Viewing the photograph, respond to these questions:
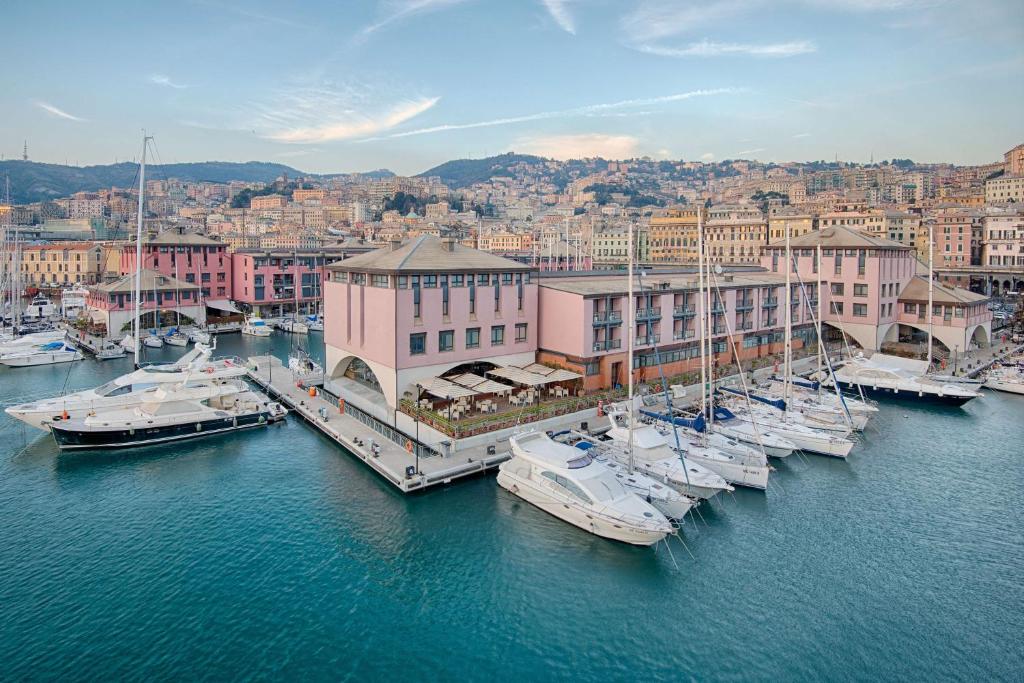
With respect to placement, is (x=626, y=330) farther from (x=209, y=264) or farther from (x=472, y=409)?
(x=209, y=264)

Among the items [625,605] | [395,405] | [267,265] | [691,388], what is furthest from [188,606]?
[267,265]

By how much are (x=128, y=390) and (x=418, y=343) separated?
16.6 meters

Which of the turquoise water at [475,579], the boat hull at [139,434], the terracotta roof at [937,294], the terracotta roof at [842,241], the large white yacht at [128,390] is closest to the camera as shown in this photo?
the turquoise water at [475,579]

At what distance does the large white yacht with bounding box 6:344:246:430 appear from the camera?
31.3 meters

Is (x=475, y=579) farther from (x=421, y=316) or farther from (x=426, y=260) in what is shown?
(x=426, y=260)

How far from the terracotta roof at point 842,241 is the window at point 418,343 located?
34.1 m

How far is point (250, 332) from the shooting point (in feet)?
218

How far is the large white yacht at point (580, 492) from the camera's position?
70.8 feet

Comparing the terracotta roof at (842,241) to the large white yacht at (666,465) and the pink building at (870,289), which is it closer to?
the pink building at (870,289)

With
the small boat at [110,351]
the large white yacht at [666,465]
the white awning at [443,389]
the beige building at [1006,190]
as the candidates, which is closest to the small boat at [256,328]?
the small boat at [110,351]

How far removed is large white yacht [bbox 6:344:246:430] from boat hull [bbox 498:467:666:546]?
1862 centimetres

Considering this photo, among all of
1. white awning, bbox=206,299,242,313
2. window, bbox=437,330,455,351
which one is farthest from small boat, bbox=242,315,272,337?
window, bbox=437,330,455,351

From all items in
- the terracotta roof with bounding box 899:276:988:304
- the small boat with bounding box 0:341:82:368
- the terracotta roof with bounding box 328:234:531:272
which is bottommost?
the small boat with bounding box 0:341:82:368

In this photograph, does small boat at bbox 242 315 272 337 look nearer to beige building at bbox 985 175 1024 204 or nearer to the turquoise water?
the turquoise water
